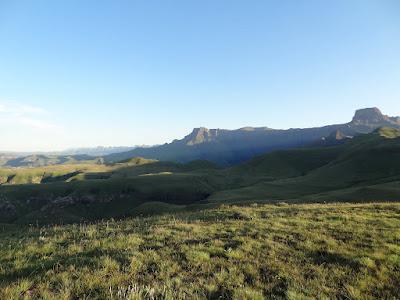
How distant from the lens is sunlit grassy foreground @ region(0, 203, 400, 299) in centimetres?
1099

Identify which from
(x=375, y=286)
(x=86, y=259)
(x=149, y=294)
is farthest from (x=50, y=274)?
(x=375, y=286)

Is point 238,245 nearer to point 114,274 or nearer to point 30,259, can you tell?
point 114,274

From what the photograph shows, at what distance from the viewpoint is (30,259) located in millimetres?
13531

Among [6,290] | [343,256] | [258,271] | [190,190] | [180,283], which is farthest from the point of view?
[190,190]

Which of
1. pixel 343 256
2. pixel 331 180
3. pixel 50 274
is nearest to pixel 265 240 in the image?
pixel 343 256

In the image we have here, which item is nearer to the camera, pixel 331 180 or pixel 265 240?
pixel 265 240

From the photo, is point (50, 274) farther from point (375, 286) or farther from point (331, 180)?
point (331, 180)

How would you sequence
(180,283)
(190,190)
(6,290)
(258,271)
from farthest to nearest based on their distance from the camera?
(190,190)
(258,271)
(180,283)
(6,290)

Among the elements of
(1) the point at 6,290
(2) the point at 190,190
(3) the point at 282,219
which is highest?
(1) the point at 6,290

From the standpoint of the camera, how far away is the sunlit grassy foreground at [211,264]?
10992 mm

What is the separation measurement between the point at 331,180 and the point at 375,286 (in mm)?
163946

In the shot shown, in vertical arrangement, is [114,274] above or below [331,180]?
above

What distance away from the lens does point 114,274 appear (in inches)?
466

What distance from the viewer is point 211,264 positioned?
13.7 metres
